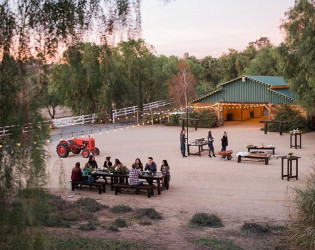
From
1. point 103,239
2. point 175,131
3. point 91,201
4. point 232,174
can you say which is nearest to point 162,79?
point 175,131

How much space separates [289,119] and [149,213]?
2097cm

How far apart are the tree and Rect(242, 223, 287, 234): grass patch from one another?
52.0ft

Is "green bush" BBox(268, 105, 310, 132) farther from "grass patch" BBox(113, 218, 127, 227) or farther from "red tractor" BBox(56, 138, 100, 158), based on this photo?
"grass patch" BBox(113, 218, 127, 227)

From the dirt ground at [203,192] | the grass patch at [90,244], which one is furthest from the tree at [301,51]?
the grass patch at [90,244]

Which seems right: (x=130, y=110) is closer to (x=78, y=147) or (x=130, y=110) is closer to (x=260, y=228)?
(x=78, y=147)

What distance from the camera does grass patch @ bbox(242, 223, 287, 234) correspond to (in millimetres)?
9367

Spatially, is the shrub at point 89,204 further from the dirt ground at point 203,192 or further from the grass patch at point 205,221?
the grass patch at point 205,221

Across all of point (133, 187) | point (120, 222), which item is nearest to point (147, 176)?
point (133, 187)

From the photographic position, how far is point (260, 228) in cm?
945

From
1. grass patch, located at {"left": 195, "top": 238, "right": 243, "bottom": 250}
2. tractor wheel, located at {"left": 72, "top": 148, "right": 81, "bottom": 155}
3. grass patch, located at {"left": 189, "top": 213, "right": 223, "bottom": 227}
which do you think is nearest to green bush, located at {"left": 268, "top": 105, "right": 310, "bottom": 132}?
tractor wheel, located at {"left": 72, "top": 148, "right": 81, "bottom": 155}

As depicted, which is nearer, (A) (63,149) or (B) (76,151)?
(A) (63,149)

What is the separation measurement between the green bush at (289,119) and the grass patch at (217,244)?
22023mm

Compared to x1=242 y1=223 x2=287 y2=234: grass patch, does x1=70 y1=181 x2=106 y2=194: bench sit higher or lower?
higher

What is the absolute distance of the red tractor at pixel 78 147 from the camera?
20.2 metres
